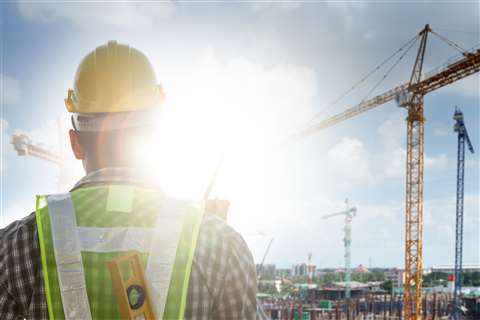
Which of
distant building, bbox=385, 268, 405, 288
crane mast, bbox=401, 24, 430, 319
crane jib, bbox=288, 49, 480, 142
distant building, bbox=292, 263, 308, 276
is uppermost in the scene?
crane jib, bbox=288, 49, 480, 142

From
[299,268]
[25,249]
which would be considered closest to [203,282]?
[25,249]

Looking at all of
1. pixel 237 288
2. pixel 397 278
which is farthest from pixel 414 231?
pixel 397 278

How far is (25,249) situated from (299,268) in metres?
181

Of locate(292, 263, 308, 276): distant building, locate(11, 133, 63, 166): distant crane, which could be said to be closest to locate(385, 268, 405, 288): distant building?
locate(292, 263, 308, 276): distant building

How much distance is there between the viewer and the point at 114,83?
148cm

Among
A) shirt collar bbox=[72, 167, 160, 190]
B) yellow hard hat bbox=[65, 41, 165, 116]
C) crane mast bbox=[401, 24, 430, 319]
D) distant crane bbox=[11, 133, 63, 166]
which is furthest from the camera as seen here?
distant crane bbox=[11, 133, 63, 166]

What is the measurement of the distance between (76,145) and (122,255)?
0.41 meters

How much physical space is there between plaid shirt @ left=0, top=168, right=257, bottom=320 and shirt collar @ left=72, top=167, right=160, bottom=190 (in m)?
0.17

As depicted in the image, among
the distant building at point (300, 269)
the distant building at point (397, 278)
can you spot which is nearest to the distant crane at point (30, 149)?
the distant building at point (397, 278)

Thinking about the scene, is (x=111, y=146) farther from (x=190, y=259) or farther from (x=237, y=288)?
(x=237, y=288)

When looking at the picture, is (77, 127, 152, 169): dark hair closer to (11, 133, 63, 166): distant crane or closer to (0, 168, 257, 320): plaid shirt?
(0, 168, 257, 320): plaid shirt

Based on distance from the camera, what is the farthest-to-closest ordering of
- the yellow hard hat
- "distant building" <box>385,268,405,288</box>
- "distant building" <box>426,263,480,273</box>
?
1. "distant building" <box>426,263,480,273</box>
2. "distant building" <box>385,268,405,288</box>
3. the yellow hard hat

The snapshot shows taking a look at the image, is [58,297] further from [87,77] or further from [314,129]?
[314,129]

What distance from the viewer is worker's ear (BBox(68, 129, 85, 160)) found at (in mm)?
1408
